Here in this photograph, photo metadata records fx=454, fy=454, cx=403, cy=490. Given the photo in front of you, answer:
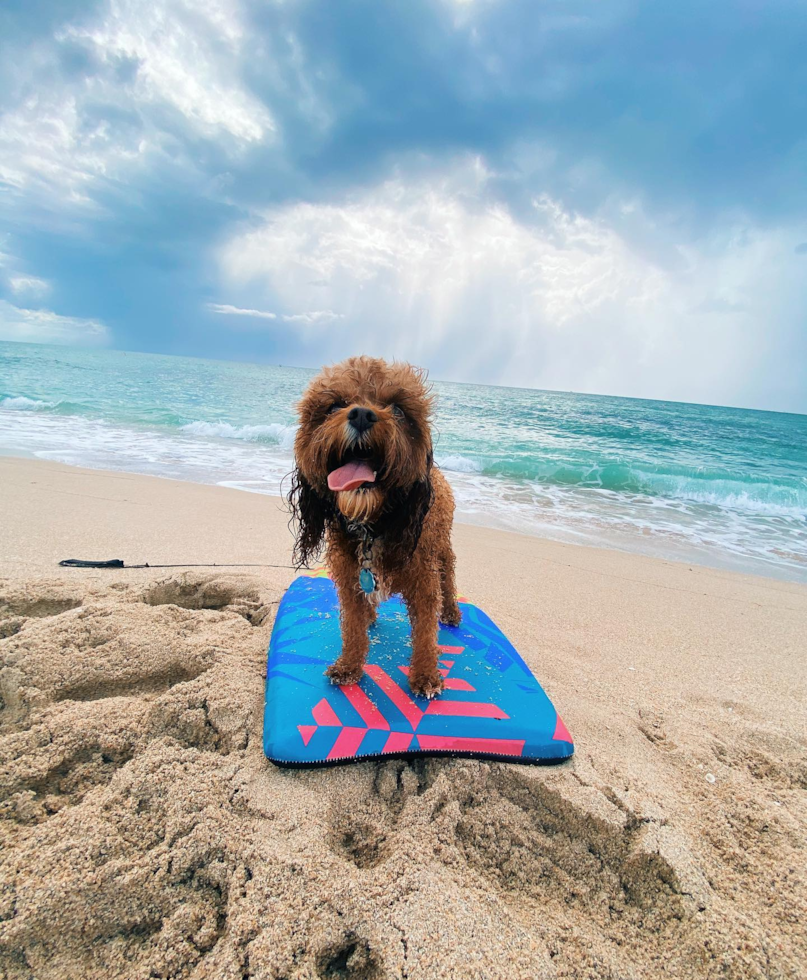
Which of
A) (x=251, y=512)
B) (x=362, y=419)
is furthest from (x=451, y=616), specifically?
(x=251, y=512)

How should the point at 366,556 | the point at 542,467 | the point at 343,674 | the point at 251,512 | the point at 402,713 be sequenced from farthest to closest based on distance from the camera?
1. the point at 542,467
2. the point at 251,512
3. the point at 343,674
4. the point at 366,556
5. the point at 402,713

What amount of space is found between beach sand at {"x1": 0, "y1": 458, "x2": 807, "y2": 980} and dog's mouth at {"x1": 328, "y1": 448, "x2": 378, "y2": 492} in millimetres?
1378

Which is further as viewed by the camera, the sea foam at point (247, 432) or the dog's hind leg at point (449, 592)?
the sea foam at point (247, 432)

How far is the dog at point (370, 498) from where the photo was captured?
7.13ft

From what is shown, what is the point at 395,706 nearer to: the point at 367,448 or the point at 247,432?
the point at 367,448

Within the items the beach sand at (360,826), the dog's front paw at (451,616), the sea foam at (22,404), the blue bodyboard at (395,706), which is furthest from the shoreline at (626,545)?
the sea foam at (22,404)

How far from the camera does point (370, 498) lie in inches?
87.7

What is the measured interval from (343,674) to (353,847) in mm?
957

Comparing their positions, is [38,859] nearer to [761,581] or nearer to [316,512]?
[316,512]

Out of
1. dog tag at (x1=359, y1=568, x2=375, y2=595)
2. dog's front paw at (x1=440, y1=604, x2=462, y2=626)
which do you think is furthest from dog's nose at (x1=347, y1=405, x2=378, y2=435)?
dog's front paw at (x1=440, y1=604, x2=462, y2=626)

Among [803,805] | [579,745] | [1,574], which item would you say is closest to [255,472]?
[1,574]

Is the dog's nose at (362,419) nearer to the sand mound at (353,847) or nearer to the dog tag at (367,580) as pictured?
the dog tag at (367,580)

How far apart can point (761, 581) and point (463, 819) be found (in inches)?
245

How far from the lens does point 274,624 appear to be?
340cm
